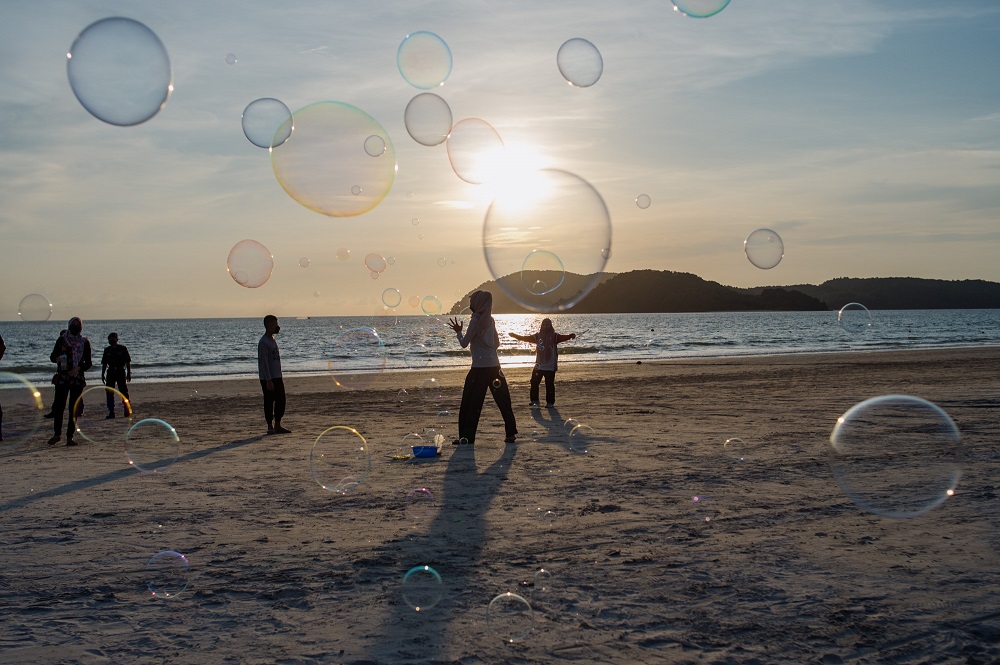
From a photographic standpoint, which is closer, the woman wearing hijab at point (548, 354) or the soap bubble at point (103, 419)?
the soap bubble at point (103, 419)

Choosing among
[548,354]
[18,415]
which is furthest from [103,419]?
[548,354]

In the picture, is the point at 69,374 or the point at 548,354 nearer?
the point at 69,374

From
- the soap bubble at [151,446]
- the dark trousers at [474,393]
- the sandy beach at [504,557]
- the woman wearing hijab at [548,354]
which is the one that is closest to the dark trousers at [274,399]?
the soap bubble at [151,446]

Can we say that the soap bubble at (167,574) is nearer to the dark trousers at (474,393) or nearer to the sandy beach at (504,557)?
the sandy beach at (504,557)

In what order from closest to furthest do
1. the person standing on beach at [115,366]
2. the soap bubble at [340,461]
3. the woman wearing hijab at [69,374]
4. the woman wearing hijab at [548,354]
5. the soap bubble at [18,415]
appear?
the soap bubble at [340,461], the woman wearing hijab at [69,374], the soap bubble at [18,415], the woman wearing hijab at [548,354], the person standing on beach at [115,366]

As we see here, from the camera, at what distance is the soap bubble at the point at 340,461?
8.26 m

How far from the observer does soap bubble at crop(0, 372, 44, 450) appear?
1314 cm

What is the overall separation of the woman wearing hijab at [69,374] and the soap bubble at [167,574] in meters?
7.41

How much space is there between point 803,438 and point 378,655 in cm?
843

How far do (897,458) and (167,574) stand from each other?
770cm

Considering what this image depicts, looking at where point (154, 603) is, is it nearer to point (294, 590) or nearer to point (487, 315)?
point (294, 590)

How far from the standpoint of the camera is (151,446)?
37.6 feet

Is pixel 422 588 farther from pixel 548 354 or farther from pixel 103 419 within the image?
pixel 103 419

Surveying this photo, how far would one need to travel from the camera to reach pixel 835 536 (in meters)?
5.95
